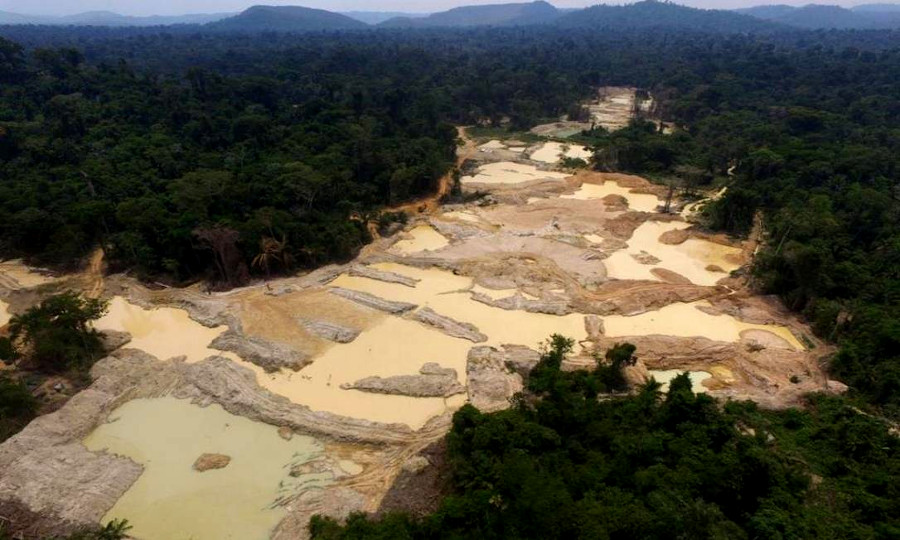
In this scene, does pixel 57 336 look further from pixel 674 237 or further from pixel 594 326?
pixel 674 237

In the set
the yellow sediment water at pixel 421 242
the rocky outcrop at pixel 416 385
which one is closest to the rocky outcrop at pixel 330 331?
the rocky outcrop at pixel 416 385

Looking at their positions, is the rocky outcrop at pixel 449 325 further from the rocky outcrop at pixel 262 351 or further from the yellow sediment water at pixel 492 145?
the yellow sediment water at pixel 492 145

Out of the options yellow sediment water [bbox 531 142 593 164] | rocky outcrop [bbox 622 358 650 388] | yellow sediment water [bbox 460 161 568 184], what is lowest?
rocky outcrop [bbox 622 358 650 388]

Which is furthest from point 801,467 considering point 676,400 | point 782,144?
point 782,144

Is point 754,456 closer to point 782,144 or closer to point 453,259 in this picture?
point 453,259

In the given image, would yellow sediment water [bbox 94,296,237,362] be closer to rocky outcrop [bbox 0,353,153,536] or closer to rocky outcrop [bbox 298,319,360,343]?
rocky outcrop [bbox 298,319,360,343]

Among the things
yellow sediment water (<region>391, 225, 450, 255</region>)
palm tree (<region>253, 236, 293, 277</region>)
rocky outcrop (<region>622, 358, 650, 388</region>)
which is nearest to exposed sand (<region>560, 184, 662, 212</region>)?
yellow sediment water (<region>391, 225, 450, 255</region>)
